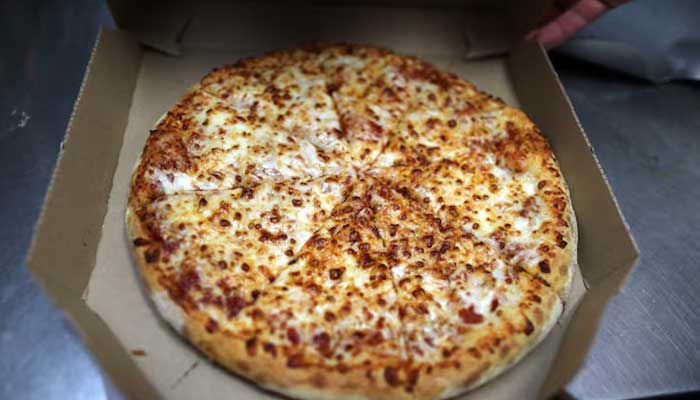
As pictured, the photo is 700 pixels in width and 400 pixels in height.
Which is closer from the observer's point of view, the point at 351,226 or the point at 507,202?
the point at 351,226

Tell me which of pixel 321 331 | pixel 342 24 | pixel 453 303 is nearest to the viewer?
pixel 321 331

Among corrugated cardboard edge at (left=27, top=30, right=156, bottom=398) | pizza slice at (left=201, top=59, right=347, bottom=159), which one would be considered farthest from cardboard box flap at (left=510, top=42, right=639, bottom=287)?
corrugated cardboard edge at (left=27, top=30, right=156, bottom=398)

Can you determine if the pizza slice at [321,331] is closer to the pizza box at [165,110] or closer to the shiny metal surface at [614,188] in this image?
the pizza box at [165,110]

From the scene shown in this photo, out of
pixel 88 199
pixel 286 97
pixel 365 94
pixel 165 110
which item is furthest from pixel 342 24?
pixel 88 199

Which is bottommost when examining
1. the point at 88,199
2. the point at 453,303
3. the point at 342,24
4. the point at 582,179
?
the point at 453,303

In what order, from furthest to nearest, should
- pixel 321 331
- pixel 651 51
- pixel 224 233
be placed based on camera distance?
pixel 651 51, pixel 224 233, pixel 321 331

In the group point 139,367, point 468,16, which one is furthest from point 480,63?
point 139,367

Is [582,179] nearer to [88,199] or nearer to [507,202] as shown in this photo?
[507,202]

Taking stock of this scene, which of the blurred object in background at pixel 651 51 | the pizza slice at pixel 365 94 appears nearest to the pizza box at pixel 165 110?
the pizza slice at pixel 365 94

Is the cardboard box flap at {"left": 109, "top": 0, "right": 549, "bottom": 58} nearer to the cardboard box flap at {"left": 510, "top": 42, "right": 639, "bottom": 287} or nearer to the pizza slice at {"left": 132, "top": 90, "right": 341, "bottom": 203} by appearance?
the cardboard box flap at {"left": 510, "top": 42, "right": 639, "bottom": 287}
